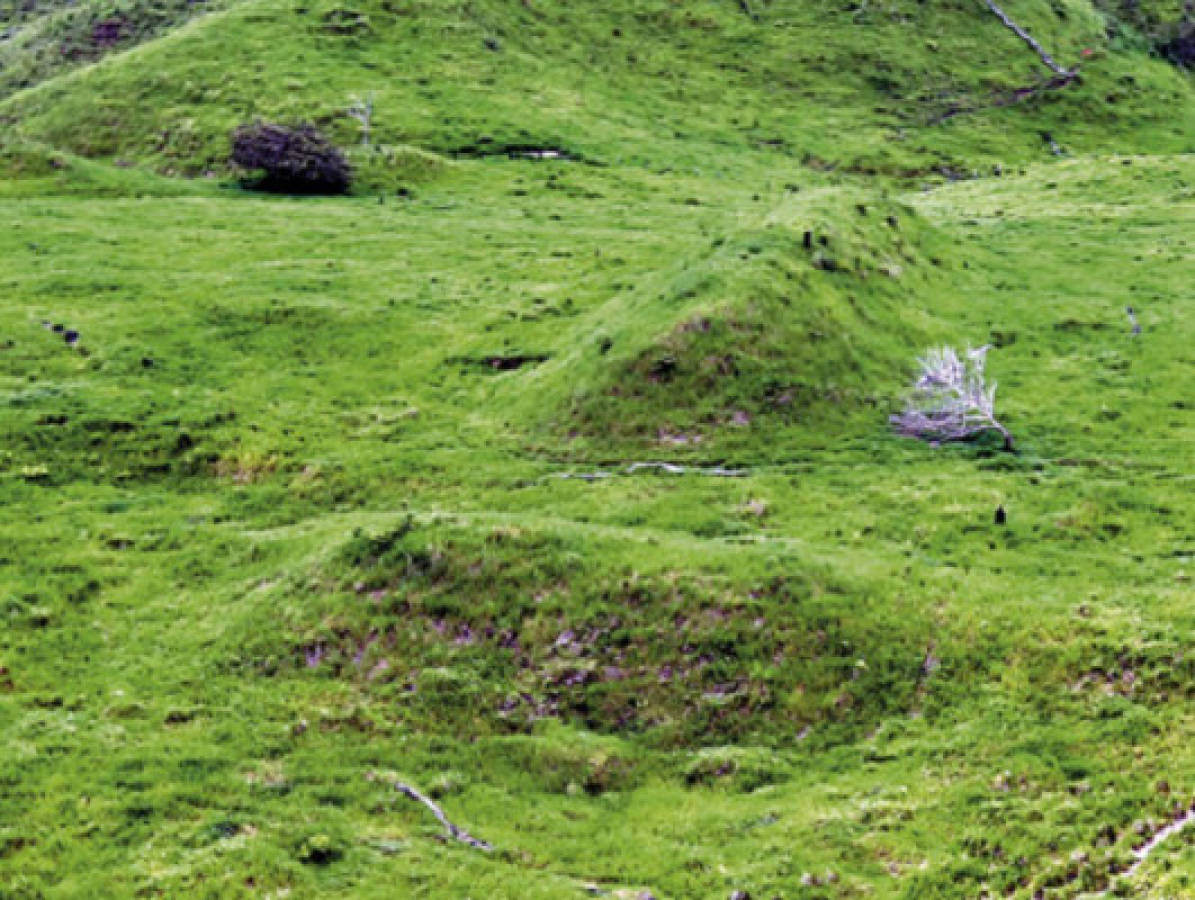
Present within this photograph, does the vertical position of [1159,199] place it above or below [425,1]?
below

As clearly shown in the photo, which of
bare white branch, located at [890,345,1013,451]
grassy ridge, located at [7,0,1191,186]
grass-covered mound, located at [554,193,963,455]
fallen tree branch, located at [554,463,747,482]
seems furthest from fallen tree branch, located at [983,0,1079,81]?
fallen tree branch, located at [554,463,747,482]

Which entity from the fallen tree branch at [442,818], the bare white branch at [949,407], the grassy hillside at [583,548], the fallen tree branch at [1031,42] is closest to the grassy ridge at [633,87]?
the fallen tree branch at [1031,42]

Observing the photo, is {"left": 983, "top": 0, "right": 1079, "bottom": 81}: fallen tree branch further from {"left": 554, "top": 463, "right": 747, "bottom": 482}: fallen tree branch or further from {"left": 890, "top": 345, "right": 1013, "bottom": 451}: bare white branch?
→ {"left": 554, "top": 463, "right": 747, "bottom": 482}: fallen tree branch

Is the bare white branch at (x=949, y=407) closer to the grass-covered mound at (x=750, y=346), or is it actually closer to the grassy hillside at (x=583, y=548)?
the grassy hillside at (x=583, y=548)

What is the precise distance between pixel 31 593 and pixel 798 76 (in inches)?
3974

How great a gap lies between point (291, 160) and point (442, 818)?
6116 centimetres

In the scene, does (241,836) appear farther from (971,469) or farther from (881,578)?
(971,469)

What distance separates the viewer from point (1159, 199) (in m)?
62.8

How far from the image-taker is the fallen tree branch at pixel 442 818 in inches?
667

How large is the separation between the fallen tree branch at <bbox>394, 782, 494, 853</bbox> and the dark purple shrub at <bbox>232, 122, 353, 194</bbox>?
194ft

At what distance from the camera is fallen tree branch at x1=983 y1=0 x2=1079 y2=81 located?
367ft

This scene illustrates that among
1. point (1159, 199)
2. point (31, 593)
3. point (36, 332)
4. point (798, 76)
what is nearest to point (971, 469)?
point (31, 593)

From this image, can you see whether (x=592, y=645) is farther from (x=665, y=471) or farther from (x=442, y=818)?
(x=665, y=471)

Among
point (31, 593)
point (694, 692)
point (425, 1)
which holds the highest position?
point (425, 1)
